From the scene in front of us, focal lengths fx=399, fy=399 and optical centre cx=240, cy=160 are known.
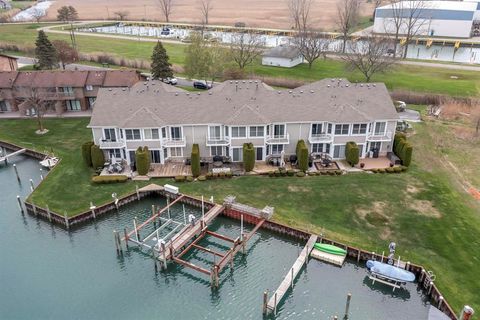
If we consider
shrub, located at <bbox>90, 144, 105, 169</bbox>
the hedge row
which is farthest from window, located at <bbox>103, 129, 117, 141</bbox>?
the hedge row

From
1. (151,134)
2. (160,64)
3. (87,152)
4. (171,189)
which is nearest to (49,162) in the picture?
(87,152)

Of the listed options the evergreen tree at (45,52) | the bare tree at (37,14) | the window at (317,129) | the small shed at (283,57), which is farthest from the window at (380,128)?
the bare tree at (37,14)

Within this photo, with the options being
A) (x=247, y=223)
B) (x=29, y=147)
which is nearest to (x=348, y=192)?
(x=247, y=223)

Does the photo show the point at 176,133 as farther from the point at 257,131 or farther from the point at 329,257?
the point at 329,257

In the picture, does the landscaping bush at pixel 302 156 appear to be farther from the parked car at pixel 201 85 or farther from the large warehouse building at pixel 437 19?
the large warehouse building at pixel 437 19

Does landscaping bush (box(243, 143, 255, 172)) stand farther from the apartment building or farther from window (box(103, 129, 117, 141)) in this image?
the apartment building

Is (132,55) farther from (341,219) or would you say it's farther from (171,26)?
(341,219)
